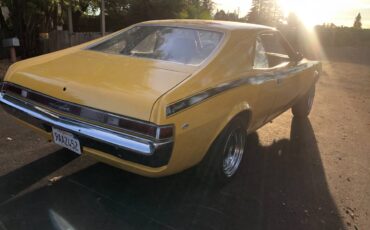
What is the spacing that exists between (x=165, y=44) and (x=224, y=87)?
2.96 ft

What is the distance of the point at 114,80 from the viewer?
2.97 m


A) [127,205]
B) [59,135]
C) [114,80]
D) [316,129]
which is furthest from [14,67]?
[316,129]

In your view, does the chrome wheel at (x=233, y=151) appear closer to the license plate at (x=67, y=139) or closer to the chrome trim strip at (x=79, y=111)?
the chrome trim strip at (x=79, y=111)

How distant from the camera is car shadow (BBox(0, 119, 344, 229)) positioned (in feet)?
9.73

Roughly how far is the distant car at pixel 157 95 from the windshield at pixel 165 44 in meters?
0.01

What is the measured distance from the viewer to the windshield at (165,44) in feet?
11.6

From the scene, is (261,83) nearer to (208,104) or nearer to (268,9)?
(208,104)

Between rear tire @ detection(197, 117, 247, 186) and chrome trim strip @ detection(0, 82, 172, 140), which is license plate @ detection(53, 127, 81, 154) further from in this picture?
rear tire @ detection(197, 117, 247, 186)

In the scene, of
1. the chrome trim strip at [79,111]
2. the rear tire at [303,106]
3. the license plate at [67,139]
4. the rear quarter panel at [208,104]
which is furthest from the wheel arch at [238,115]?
the rear tire at [303,106]

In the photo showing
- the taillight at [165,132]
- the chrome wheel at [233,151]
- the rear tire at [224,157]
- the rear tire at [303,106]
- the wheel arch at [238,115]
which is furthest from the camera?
the rear tire at [303,106]

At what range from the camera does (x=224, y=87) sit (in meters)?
3.24

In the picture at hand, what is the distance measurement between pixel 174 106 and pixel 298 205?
163 cm

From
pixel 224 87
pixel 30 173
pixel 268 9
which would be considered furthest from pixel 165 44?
pixel 268 9

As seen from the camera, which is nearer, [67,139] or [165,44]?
[67,139]
